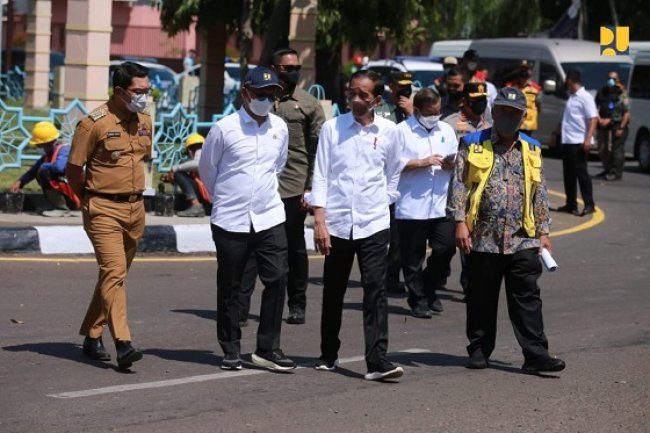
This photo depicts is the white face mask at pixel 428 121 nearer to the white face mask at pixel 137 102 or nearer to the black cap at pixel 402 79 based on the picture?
the black cap at pixel 402 79

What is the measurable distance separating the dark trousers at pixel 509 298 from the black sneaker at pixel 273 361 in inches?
47.1

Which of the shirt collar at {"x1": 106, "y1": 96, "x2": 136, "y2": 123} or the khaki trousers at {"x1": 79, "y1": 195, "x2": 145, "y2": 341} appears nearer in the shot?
the khaki trousers at {"x1": 79, "y1": 195, "x2": 145, "y2": 341}

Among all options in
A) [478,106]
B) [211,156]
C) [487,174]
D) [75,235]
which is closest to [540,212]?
[487,174]

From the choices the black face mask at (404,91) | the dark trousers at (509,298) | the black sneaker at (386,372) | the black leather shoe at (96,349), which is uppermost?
the black face mask at (404,91)

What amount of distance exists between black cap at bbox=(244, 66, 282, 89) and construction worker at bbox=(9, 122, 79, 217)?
648 centimetres

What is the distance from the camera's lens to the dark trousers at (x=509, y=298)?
8.59 metres

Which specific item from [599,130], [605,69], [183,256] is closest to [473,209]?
[183,256]

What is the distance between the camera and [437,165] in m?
11.1

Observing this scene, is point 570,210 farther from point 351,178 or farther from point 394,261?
point 351,178

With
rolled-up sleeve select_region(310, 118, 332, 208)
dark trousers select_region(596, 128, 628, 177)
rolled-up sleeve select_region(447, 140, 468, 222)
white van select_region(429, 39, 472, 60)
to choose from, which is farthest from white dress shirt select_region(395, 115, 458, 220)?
white van select_region(429, 39, 472, 60)

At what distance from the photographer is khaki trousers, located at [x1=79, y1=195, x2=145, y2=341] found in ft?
27.3

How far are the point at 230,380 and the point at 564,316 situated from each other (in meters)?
3.89

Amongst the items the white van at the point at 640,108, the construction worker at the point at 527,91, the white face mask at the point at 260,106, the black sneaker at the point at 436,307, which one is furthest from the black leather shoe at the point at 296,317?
the white van at the point at 640,108

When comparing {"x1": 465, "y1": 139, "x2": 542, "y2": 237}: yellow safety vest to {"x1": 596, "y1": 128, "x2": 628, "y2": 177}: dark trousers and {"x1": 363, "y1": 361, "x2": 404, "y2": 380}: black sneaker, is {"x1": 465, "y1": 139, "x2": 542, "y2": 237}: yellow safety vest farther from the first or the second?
{"x1": 596, "y1": 128, "x2": 628, "y2": 177}: dark trousers
